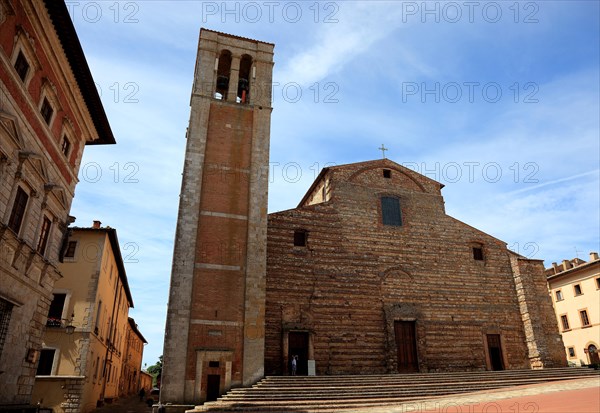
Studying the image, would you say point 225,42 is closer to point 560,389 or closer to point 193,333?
point 193,333

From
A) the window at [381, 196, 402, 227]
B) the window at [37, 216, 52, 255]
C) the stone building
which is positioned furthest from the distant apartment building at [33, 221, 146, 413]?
the window at [381, 196, 402, 227]

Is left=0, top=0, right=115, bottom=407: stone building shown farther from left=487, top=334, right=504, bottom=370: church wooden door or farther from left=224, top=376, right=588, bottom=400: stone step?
left=487, top=334, right=504, bottom=370: church wooden door

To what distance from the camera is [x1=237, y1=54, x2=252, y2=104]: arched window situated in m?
22.2

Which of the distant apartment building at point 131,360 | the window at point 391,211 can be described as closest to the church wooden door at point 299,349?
the window at point 391,211

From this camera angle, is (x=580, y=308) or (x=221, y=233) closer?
(x=221, y=233)

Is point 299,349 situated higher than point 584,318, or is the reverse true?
point 584,318

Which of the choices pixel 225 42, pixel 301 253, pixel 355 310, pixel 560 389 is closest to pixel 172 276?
pixel 301 253

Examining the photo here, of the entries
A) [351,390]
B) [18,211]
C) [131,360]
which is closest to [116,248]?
[18,211]

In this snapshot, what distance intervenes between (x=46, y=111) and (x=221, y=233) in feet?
25.8

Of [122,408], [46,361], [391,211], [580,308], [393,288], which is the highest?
[391,211]

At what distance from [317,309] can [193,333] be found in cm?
561

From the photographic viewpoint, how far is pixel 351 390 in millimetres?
15031

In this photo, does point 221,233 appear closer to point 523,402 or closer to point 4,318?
point 4,318

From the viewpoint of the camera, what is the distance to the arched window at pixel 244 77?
72.9 ft
